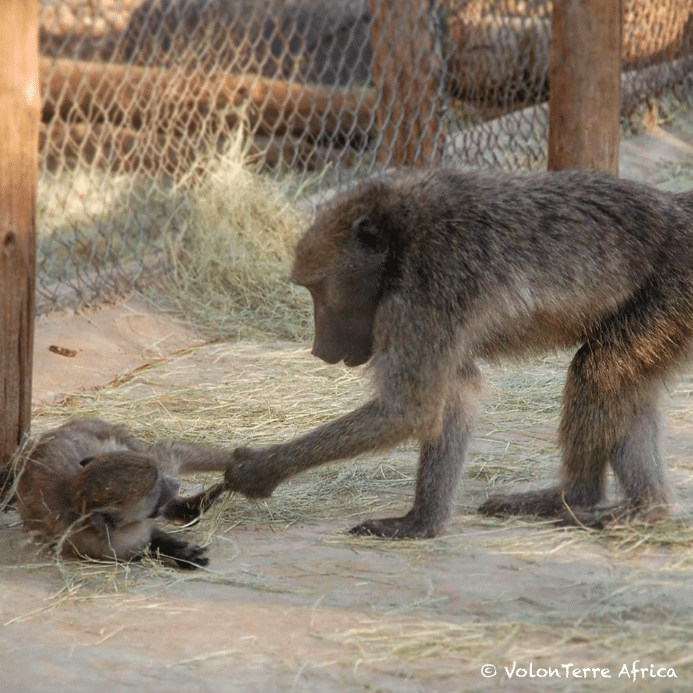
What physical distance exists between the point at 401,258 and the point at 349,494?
113 centimetres

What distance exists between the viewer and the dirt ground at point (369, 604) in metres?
2.86

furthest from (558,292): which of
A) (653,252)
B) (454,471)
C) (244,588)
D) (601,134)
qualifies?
(601,134)

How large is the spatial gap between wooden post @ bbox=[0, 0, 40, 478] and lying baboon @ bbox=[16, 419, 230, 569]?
0.29 metres

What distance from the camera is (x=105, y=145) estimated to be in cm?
1199

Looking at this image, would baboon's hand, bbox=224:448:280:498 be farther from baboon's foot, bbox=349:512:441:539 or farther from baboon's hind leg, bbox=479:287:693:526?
baboon's hind leg, bbox=479:287:693:526

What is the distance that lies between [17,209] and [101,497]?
125 cm

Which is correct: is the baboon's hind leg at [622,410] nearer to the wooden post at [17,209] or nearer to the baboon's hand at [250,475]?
the baboon's hand at [250,475]

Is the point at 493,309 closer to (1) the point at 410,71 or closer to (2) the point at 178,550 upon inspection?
(2) the point at 178,550

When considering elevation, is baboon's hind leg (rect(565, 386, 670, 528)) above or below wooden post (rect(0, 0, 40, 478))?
below

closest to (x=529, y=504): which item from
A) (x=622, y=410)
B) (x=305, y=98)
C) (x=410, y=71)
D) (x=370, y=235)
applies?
(x=622, y=410)

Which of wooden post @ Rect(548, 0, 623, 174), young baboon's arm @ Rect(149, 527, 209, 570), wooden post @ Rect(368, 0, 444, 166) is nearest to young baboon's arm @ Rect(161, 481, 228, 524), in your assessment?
young baboon's arm @ Rect(149, 527, 209, 570)

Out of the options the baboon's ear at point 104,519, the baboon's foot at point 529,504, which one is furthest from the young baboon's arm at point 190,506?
the baboon's foot at point 529,504

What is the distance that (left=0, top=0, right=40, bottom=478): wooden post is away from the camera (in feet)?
13.5

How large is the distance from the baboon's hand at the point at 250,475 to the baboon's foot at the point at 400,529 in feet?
1.17
